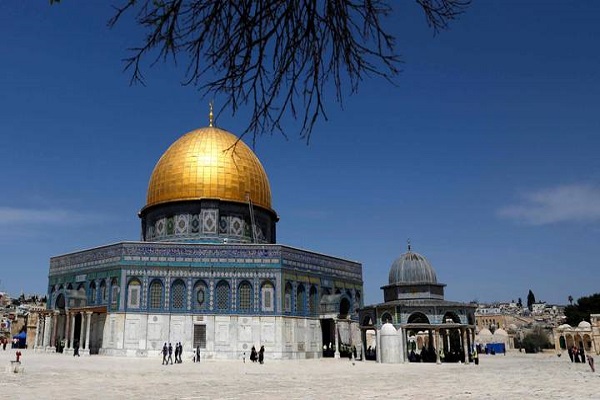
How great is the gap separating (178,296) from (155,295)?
3.93 feet

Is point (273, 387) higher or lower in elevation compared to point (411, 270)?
lower

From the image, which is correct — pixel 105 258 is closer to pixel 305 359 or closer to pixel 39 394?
pixel 305 359

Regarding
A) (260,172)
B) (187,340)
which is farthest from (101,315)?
(260,172)

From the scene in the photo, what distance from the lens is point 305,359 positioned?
30.8 meters

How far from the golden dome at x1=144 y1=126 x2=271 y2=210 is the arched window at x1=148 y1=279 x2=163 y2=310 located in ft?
21.6

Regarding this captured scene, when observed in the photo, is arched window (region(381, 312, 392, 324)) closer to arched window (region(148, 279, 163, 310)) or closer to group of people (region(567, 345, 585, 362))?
group of people (region(567, 345, 585, 362))

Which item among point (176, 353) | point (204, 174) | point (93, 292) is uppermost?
point (204, 174)

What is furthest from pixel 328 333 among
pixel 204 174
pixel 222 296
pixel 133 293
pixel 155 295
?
pixel 204 174

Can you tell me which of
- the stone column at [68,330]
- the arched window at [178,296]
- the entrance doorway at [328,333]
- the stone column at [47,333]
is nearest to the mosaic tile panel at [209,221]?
the arched window at [178,296]

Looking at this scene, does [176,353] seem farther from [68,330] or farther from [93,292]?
[68,330]

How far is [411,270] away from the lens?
3136 cm

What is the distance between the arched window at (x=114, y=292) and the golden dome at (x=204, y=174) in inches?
273

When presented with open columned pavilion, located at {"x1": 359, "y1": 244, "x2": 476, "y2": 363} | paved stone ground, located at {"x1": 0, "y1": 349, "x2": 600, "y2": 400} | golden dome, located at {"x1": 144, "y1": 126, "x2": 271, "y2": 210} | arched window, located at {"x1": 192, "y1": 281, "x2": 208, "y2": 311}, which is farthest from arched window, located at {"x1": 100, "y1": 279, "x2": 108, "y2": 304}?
open columned pavilion, located at {"x1": 359, "y1": 244, "x2": 476, "y2": 363}

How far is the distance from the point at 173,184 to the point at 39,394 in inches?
958
